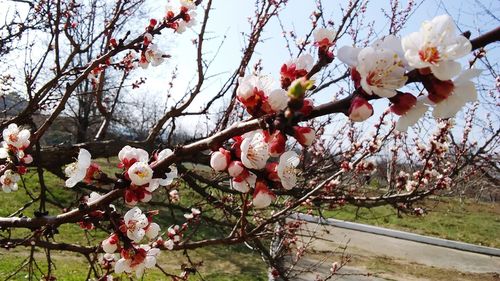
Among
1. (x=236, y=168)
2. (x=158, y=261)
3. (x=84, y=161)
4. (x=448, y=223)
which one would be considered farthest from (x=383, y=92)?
(x=448, y=223)

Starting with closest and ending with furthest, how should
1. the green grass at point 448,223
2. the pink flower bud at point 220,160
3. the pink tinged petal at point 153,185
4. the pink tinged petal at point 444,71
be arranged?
the pink tinged petal at point 444,71 → the pink flower bud at point 220,160 → the pink tinged petal at point 153,185 → the green grass at point 448,223

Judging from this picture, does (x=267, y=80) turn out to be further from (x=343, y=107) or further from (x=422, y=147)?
(x=422, y=147)

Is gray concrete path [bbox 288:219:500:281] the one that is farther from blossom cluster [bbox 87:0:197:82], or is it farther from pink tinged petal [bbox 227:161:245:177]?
pink tinged petal [bbox 227:161:245:177]

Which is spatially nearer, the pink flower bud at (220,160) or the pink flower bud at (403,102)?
the pink flower bud at (403,102)

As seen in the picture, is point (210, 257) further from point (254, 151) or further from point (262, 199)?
point (254, 151)

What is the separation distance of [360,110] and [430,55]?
171mm

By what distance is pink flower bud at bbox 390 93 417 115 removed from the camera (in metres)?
0.86

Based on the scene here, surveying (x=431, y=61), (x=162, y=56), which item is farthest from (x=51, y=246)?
(x=431, y=61)

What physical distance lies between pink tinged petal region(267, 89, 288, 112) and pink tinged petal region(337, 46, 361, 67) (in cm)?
15

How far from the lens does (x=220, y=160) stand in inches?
39.6

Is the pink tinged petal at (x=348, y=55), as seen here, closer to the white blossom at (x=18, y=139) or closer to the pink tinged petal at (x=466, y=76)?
the pink tinged petal at (x=466, y=76)

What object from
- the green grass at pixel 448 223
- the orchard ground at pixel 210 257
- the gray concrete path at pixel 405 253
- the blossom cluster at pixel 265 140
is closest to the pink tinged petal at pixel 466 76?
the blossom cluster at pixel 265 140

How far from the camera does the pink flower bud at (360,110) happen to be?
2.60 feet

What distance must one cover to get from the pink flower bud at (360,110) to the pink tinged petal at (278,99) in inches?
6.3
